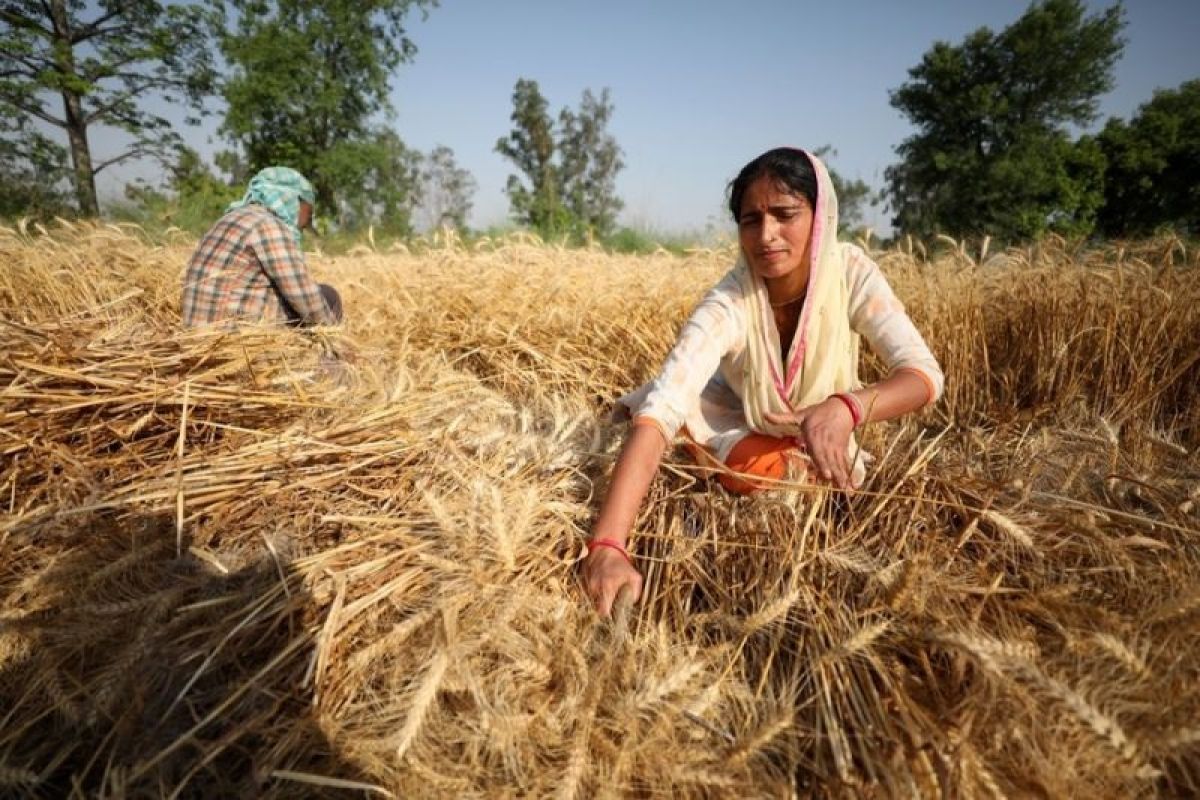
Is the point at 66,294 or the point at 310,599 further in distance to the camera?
the point at 66,294

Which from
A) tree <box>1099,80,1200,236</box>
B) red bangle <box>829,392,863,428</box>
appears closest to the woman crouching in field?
red bangle <box>829,392,863,428</box>

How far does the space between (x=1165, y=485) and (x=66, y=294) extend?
552 centimetres

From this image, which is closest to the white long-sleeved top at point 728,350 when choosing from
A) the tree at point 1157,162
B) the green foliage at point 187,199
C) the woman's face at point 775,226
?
the woman's face at point 775,226

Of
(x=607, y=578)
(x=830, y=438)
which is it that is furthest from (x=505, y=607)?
(x=830, y=438)

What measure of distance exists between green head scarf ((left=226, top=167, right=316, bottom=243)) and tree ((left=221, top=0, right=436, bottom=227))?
57.3ft

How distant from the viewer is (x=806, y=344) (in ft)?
5.06

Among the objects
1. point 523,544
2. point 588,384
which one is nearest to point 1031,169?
point 588,384

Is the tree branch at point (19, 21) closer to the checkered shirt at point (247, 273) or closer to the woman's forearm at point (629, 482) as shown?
the checkered shirt at point (247, 273)

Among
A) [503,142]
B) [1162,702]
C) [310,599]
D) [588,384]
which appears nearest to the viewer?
[1162,702]

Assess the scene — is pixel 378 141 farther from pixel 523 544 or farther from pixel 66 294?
pixel 523 544

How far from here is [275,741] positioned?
0.86 meters

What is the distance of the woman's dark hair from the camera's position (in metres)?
1.41

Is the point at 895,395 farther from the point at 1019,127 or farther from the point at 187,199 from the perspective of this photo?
the point at 1019,127

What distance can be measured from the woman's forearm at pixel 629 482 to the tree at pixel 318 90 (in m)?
20.3
